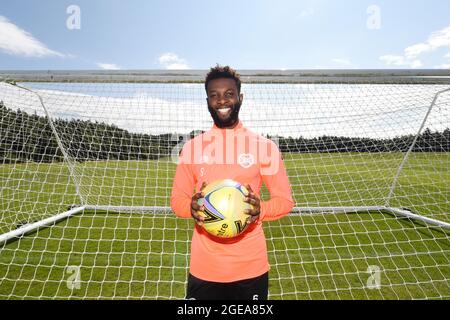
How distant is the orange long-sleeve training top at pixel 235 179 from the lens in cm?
167

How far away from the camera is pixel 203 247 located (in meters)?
1.72

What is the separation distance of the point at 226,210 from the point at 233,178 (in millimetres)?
236

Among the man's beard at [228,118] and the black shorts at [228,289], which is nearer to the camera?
the black shorts at [228,289]

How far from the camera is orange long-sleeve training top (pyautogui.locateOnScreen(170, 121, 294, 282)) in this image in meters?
1.67

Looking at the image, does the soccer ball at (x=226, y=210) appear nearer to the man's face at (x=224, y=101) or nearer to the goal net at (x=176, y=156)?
the man's face at (x=224, y=101)

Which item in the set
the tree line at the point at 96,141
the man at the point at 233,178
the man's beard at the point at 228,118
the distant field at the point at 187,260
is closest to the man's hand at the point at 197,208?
the man at the point at 233,178

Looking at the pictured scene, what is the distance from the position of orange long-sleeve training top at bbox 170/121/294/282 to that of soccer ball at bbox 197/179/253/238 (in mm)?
105

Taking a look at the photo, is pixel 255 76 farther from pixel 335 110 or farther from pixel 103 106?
pixel 103 106

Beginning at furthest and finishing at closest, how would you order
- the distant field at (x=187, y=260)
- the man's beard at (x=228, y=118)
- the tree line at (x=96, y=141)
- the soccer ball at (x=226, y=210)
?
the tree line at (x=96, y=141) < the distant field at (x=187, y=260) < the man's beard at (x=228, y=118) < the soccer ball at (x=226, y=210)

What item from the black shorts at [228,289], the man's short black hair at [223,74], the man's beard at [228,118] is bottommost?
the black shorts at [228,289]

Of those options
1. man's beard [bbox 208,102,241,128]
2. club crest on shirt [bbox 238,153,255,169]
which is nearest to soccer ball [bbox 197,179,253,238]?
club crest on shirt [bbox 238,153,255,169]
